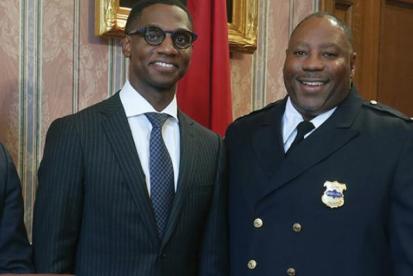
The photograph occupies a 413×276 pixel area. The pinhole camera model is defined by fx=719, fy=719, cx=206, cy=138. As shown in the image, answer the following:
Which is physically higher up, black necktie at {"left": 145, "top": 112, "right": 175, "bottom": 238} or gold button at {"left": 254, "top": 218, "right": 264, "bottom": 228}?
black necktie at {"left": 145, "top": 112, "right": 175, "bottom": 238}

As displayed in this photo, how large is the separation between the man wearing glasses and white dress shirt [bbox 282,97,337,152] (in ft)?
0.67

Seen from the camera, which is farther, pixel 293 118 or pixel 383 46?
pixel 383 46

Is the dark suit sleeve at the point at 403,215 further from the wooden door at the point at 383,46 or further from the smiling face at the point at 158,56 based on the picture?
the wooden door at the point at 383,46

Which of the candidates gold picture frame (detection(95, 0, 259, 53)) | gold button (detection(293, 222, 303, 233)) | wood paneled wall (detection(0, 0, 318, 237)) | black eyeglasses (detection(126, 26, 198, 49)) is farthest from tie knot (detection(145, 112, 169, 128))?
gold picture frame (detection(95, 0, 259, 53))

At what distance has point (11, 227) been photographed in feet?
5.38

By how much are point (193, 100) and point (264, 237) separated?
731mm

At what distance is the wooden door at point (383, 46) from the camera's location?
3023 mm

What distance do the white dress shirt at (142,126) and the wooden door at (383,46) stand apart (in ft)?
4.55

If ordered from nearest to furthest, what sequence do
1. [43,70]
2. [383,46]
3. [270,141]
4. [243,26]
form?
[270,141] → [43,70] → [243,26] → [383,46]

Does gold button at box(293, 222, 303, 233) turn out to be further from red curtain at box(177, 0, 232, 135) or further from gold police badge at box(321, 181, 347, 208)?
red curtain at box(177, 0, 232, 135)

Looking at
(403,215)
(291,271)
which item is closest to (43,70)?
(291,271)

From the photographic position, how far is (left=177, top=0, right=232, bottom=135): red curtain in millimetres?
2340

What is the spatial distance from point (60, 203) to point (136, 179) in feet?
0.58

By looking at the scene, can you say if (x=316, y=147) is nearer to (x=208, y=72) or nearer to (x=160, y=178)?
(x=160, y=178)
